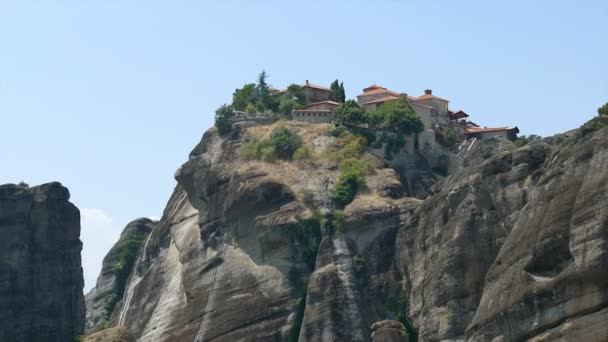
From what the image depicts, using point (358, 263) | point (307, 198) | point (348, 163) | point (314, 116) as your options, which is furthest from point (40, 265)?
point (314, 116)

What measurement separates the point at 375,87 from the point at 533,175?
203 feet

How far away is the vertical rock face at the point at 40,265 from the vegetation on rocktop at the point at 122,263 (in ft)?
68.9

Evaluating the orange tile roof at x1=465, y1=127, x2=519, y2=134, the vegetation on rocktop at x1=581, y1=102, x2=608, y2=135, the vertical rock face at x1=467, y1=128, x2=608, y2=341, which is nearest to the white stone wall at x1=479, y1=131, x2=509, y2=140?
the orange tile roof at x1=465, y1=127, x2=519, y2=134

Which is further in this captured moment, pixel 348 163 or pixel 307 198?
pixel 348 163

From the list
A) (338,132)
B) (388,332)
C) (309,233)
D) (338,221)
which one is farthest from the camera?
(338,132)

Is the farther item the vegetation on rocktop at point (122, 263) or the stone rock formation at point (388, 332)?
the vegetation on rocktop at point (122, 263)

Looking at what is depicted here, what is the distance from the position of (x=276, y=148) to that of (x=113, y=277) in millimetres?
23872

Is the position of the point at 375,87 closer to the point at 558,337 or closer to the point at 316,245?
the point at 316,245

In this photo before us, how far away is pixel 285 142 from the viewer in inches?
6176

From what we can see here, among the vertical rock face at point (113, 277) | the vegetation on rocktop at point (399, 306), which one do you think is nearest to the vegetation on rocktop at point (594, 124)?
the vegetation on rocktop at point (399, 306)

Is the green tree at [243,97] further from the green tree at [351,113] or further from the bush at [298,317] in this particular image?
the bush at [298,317]

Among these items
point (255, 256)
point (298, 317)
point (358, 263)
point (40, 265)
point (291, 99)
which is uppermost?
point (291, 99)

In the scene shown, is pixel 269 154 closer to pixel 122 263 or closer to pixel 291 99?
pixel 291 99

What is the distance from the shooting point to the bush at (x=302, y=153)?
155m
